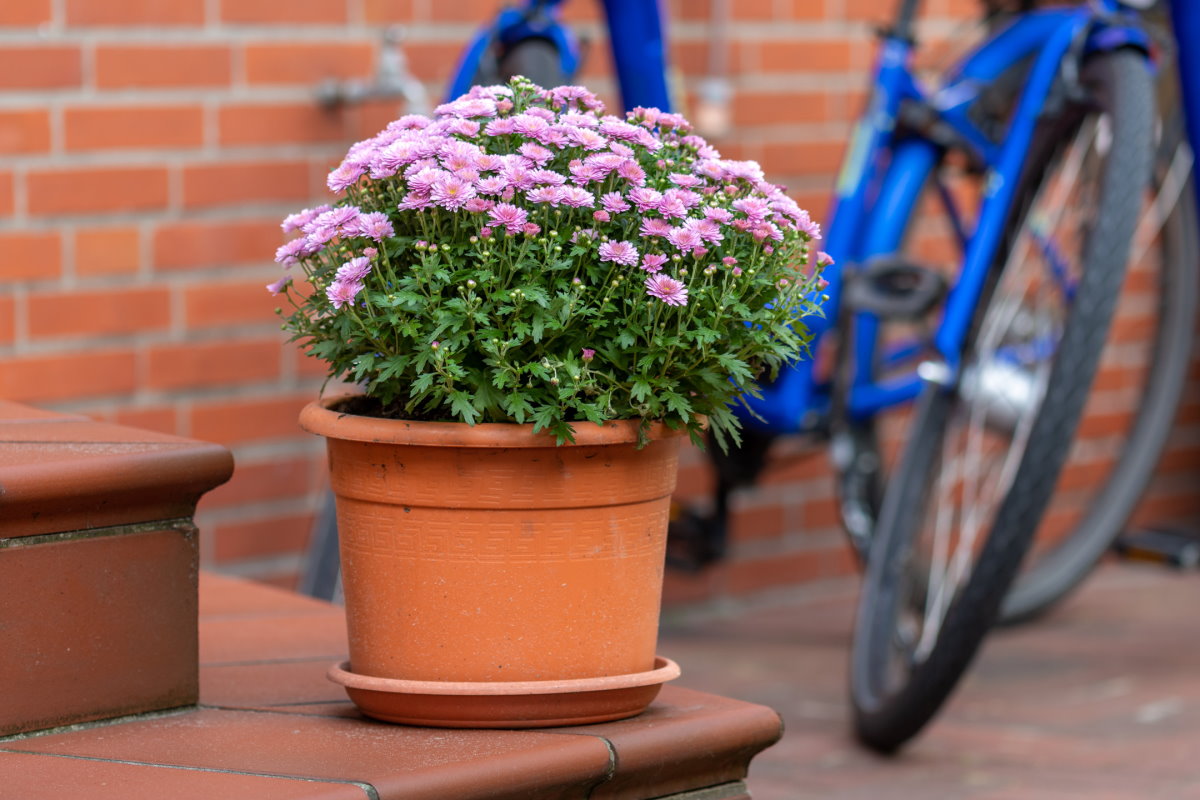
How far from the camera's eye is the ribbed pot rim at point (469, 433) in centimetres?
129

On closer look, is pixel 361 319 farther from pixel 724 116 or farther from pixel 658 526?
pixel 724 116

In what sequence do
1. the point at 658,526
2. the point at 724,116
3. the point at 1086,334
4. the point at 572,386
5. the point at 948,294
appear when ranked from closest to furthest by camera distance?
the point at 572,386
the point at 658,526
the point at 1086,334
the point at 948,294
the point at 724,116

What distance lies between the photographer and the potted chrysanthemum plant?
4.21ft

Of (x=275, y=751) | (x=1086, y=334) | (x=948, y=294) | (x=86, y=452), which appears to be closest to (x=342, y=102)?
(x=948, y=294)

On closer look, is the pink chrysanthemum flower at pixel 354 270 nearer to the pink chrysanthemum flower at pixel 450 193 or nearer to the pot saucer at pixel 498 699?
the pink chrysanthemum flower at pixel 450 193

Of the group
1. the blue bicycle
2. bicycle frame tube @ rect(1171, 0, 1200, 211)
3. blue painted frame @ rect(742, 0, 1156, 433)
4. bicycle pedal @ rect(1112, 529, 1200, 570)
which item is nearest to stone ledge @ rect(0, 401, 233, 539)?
the blue bicycle

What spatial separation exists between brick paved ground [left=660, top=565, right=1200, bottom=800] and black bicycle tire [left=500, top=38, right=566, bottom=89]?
104 cm

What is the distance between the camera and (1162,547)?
3.16m

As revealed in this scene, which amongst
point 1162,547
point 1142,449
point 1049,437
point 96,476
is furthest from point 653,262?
point 1142,449

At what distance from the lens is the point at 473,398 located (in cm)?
129

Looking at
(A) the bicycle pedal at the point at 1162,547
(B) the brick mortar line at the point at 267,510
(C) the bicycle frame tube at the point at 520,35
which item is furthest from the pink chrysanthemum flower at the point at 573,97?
(A) the bicycle pedal at the point at 1162,547

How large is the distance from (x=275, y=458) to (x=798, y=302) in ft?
5.72

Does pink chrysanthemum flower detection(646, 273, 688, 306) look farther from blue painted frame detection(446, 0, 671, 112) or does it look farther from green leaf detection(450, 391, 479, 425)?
blue painted frame detection(446, 0, 671, 112)

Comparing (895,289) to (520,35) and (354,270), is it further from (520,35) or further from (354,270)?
(354,270)
